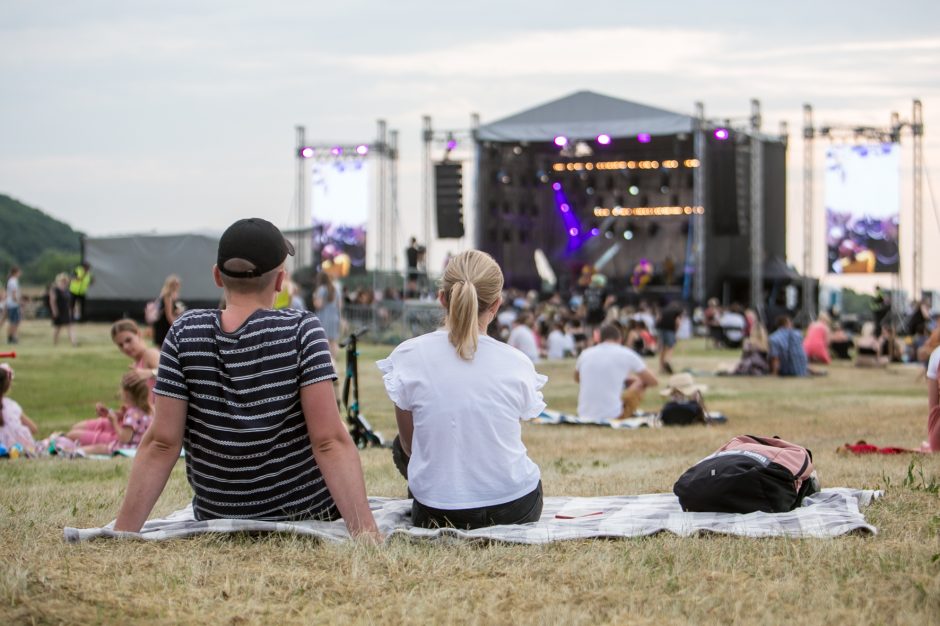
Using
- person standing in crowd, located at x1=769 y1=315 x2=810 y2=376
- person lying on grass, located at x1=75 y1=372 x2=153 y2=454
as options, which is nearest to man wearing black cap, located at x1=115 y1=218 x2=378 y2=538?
person lying on grass, located at x1=75 y1=372 x2=153 y2=454

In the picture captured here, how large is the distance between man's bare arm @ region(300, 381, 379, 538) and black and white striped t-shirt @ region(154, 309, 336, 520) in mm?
57

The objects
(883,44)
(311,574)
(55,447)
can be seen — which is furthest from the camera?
(883,44)

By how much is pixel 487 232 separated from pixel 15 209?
28.5 metres

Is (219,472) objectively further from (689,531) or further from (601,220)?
(601,220)

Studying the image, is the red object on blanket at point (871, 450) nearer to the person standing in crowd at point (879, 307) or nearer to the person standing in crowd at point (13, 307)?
the person standing in crowd at point (13, 307)

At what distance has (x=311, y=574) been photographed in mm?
3277

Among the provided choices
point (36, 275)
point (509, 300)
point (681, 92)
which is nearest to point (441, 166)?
point (509, 300)

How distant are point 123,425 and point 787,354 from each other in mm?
11066

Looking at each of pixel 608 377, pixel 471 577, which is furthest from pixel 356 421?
pixel 471 577

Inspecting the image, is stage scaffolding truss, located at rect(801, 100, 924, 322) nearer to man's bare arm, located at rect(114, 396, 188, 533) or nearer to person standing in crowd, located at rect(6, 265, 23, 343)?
person standing in crowd, located at rect(6, 265, 23, 343)

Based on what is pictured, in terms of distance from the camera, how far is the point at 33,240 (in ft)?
163

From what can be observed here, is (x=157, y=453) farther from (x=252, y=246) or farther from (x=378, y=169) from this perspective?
(x=378, y=169)

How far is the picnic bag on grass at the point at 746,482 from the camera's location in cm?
431

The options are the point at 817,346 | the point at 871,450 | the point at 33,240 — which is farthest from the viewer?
the point at 33,240
